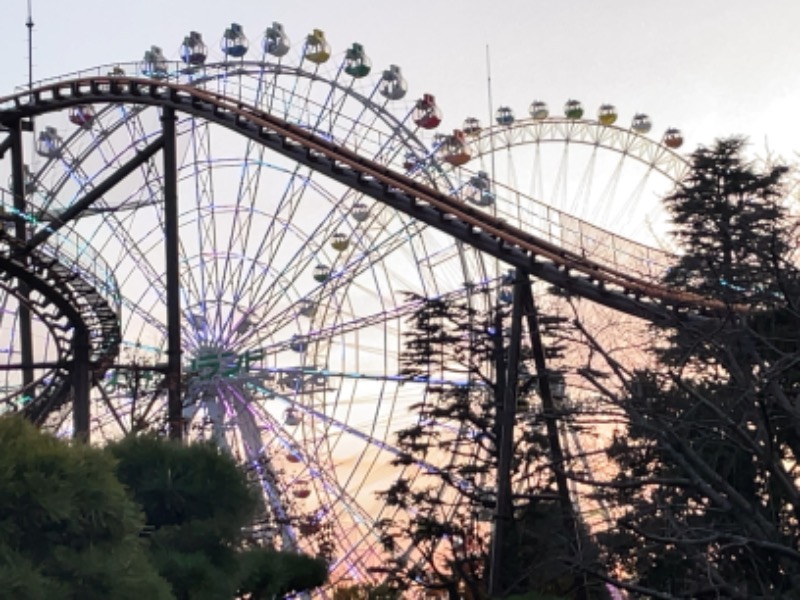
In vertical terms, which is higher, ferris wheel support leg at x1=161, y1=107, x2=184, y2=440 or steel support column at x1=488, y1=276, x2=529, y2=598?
ferris wheel support leg at x1=161, y1=107, x2=184, y2=440

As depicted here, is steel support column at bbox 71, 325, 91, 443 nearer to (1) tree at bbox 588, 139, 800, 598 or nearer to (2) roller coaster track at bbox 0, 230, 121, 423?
(2) roller coaster track at bbox 0, 230, 121, 423

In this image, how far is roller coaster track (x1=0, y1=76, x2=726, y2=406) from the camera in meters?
17.4

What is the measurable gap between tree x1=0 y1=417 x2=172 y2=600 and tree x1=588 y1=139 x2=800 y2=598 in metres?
3.34

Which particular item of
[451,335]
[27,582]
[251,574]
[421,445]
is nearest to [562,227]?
[451,335]

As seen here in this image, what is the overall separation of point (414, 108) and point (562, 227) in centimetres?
550

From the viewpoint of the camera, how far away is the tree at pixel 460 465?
19250mm

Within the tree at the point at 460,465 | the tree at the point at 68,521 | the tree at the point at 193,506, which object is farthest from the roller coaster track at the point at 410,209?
the tree at the point at 68,521

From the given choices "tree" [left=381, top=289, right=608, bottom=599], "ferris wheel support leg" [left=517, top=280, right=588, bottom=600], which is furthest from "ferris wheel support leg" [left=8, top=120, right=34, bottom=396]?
"ferris wheel support leg" [left=517, top=280, right=588, bottom=600]

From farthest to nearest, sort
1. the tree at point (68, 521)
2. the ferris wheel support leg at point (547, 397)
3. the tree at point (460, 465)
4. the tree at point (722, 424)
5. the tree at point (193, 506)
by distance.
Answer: the tree at point (460, 465)
the ferris wheel support leg at point (547, 397)
the tree at point (193, 506)
the tree at point (722, 424)
the tree at point (68, 521)

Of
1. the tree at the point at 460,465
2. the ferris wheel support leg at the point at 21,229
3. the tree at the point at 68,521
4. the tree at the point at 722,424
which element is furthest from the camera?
the ferris wheel support leg at the point at 21,229

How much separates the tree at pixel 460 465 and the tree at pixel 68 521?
32.6 ft

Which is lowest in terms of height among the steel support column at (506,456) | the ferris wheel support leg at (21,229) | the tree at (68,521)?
the tree at (68,521)

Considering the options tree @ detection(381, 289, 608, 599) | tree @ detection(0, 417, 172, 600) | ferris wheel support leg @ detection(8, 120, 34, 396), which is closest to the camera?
tree @ detection(0, 417, 172, 600)

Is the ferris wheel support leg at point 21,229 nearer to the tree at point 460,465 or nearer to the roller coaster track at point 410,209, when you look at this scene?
the roller coaster track at point 410,209
